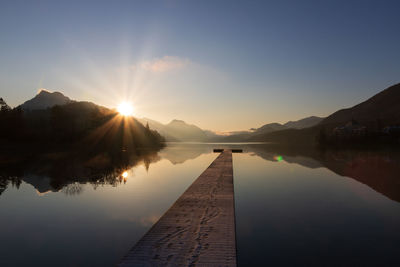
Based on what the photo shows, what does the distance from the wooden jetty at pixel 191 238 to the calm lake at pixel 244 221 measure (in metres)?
0.77

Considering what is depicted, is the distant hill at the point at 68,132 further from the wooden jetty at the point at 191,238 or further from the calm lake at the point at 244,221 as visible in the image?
the wooden jetty at the point at 191,238

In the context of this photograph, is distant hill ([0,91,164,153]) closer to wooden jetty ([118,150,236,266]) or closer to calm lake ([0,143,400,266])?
calm lake ([0,143,400,266])

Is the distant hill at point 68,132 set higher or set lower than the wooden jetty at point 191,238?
higher

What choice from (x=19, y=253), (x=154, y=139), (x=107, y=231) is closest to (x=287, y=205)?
(x=107, y=231)

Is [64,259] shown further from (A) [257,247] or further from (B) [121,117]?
(B) [121,117]

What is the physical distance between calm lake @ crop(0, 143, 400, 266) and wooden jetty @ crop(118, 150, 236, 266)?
0.77 meters

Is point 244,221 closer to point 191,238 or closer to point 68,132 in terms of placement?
point 191,238

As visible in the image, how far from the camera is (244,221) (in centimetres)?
960

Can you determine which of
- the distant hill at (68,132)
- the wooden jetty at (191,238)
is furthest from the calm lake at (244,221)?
the distant hill at (68,132)

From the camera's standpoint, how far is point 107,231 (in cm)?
853

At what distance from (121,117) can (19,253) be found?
8056cm

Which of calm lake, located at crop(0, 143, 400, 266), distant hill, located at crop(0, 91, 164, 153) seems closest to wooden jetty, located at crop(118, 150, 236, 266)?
calm lake, located at crop(0, 143, 400, 266)

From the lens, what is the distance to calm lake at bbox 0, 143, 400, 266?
21.9 feet

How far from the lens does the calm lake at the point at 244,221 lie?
6.66 meters
